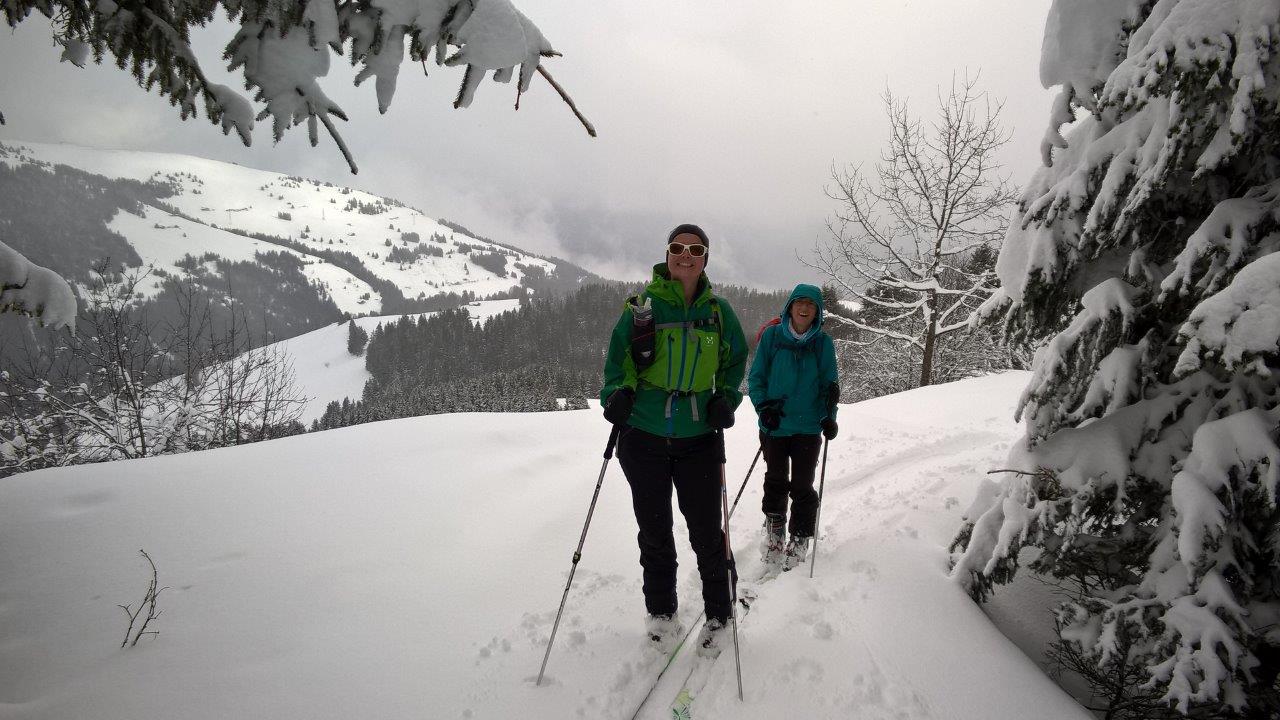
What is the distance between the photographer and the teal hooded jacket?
4.09 meters

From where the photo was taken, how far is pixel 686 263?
2928mm

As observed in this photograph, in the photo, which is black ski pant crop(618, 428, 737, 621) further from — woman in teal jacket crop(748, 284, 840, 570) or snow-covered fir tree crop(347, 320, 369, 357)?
snow-covered fir tree crop(347, 320, 369, 357)

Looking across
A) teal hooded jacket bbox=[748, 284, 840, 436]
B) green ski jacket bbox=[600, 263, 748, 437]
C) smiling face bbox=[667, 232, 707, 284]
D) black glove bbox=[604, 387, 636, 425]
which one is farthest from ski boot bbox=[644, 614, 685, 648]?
smiling face bbox=[667, 232, 707, 284]

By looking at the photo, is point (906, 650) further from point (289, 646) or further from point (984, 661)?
point (289, 646)

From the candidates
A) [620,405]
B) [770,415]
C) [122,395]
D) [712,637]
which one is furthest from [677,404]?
[122,395]

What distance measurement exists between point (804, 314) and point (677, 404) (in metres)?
1.78

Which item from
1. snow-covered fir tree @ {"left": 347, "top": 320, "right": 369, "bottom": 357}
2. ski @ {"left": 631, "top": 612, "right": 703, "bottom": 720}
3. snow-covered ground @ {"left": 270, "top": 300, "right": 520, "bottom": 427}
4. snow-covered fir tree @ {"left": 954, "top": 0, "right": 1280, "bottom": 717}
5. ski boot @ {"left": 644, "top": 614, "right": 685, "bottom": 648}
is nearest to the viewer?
snow-covered fir tree @ {"left": 954, "top": 0, "right": 1280, "bottom": 717}

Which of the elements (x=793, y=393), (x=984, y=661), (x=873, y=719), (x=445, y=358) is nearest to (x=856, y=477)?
(x=793, y=393)

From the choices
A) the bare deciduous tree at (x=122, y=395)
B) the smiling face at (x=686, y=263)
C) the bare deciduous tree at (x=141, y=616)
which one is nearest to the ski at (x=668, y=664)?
the smiling face at (x=686, y=263)

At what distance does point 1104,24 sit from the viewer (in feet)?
8.43

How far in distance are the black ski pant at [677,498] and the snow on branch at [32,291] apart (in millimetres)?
3452

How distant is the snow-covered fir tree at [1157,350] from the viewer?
6.24ft

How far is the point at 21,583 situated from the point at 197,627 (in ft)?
4.78

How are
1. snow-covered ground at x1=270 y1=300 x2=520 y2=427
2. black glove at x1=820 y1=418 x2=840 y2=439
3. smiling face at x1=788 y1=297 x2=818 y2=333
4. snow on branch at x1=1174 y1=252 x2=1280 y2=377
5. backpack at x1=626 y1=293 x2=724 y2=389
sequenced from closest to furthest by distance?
1. snow on branch at x1=1174 y1=252 x2=1280 y2=377
2. backpack at x1=626 y1=293 x2=724 y2=389
3. black glove at x1=820 y1=418 x2=840 y2=439
4. smiling face at x1=788 y1=297 x2=818 y2=333
5. snow-covered ground at x1=270 y1=300 x2=520 y2=427
